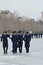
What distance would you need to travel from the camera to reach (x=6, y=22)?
8544 cm

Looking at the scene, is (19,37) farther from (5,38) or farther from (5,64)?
(5,64)

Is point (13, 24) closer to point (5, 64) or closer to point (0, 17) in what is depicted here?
point (0, 17)

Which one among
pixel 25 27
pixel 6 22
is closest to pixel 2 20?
pixel 6 22

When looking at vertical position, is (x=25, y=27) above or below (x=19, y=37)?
below

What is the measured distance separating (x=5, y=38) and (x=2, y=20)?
6921cm

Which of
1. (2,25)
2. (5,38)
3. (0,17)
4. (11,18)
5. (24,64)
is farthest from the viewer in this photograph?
(11,18)

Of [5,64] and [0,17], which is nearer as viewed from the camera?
[5,64]

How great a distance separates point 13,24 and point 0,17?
5691 millimetres

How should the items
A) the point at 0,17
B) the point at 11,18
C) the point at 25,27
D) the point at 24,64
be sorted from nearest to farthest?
the point at 24,64 < the point at 0,17 < the point at 11,18 < the point at 25,27

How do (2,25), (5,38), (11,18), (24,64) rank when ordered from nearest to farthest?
(24,64) → (5,38) → (2,25) → (11,18)

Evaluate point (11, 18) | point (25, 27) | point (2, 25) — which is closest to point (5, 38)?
point (2, 25)

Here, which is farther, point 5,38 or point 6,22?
point 6,22

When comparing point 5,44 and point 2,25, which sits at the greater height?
point 5,44

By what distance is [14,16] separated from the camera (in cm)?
9875
